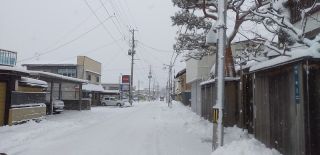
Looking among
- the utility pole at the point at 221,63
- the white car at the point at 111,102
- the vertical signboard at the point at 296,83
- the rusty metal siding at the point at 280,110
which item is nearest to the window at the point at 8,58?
the utility pole at the point at 221,63

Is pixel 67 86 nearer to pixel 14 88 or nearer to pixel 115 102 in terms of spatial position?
pixel 115 102

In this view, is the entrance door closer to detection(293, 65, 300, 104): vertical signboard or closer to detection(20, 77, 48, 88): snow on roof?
detection(20, 77, 48, 88): snow on roof

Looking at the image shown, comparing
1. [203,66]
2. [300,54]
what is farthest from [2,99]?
[203,66]

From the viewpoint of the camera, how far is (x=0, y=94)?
64.5 ft

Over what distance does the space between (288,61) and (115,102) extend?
54.4m

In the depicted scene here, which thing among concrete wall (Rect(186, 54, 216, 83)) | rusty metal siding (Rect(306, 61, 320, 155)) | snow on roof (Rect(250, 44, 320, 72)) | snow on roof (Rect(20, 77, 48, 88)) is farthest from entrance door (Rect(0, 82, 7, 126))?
concrete wall (Rect(186, 54, 216, 83))

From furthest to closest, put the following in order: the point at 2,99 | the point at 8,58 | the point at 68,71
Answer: the point at 68,71 < the point at 8,58 < the point at 2,99

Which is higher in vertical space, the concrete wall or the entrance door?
the concrete wall

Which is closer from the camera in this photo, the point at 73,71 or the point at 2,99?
the point at 2,99

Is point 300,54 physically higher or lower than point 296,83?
higher

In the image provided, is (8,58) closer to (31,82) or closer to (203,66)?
(31,82)

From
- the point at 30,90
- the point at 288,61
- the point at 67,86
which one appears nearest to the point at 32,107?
the point at 30,90

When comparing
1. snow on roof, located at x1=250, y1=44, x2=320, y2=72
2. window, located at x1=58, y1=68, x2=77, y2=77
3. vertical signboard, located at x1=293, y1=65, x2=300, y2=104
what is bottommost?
vertical signboard, located at x1=293, y1=65, x2=300, y2=104

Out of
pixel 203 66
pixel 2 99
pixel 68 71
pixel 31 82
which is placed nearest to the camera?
pixel 2 99
